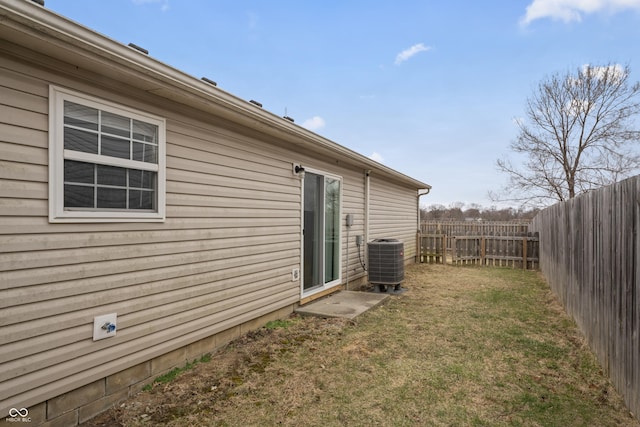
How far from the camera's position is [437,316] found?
5184 mm

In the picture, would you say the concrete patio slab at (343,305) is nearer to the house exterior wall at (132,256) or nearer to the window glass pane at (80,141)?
the house exterior wall at (132,256)

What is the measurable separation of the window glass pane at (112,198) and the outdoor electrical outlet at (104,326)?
0.87m

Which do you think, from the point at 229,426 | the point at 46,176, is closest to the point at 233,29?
the point at 46,176

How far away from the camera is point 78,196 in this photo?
2.59 metres

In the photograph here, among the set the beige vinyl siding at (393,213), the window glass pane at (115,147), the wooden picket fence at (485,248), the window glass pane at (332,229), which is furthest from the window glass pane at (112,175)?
the wooden picket fence at (485,248)

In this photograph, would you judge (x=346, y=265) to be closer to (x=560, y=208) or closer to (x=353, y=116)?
(x=560, y=208)

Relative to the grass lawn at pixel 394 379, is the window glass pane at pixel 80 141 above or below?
above

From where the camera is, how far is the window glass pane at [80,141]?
2.52 metres

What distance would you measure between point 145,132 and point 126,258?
3.66 ft

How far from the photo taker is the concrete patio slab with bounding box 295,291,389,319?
16.8ft

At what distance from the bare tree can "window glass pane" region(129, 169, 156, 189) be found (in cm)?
1894

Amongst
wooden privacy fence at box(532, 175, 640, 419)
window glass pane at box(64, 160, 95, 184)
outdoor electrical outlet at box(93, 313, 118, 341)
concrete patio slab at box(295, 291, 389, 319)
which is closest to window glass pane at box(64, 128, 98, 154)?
window glass pane at box(64, 160, 95, 184)

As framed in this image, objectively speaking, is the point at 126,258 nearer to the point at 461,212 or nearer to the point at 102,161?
the point at 102,161

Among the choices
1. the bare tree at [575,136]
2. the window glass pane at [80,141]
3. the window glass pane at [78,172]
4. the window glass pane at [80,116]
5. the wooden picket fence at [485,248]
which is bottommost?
the wooden picket fence at [485,248]
